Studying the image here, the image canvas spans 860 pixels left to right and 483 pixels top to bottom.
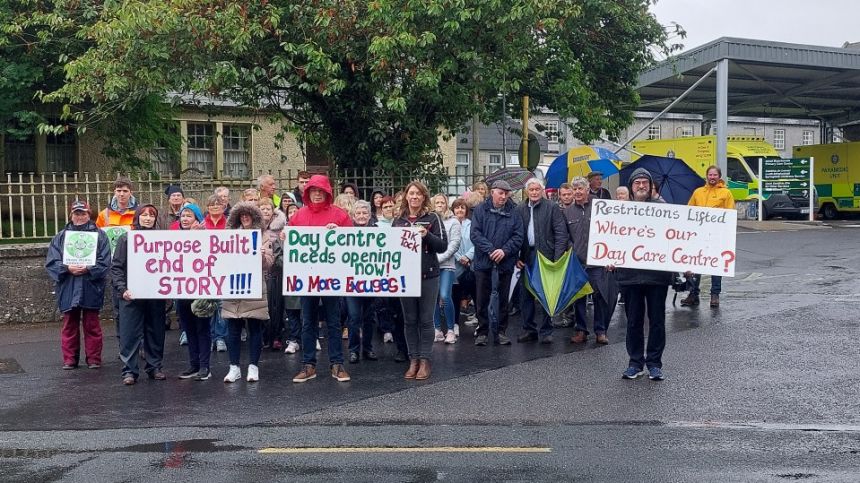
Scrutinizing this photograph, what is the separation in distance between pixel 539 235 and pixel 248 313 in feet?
12.2

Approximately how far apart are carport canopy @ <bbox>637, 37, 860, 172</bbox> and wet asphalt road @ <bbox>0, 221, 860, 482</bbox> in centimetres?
1532

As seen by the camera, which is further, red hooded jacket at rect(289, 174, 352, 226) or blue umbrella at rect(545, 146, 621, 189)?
blue umbrella at rect(545, 146, 621, 189)

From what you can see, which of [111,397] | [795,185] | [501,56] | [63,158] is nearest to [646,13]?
[501,56]

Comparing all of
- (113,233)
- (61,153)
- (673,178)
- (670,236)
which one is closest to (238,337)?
(113,233)

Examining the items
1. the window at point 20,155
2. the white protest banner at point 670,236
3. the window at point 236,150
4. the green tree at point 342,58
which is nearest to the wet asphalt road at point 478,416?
the white protest banner at point 670,236

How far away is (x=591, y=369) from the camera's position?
9430 mm

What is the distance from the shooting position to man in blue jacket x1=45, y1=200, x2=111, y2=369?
996 centimetres

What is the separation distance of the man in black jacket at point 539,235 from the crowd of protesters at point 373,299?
0.02 meters

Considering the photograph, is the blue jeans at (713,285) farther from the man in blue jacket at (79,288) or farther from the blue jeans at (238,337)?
the man in blue jacket at (79,288)

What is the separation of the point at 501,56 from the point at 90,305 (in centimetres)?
768

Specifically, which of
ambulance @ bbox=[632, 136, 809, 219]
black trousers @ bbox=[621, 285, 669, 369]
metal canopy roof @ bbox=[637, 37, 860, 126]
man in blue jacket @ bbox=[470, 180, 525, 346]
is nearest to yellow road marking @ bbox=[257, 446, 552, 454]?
black trousers @ bbox=[621, 285, 669, 369]

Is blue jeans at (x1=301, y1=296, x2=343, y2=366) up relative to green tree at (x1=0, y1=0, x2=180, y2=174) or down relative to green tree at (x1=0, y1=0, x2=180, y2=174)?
down

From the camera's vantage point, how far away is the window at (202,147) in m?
26.9

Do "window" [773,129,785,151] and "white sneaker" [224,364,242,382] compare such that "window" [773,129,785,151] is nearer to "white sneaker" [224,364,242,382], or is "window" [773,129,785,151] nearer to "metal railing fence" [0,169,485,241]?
"metal railing fence" [0,169,485,241]
